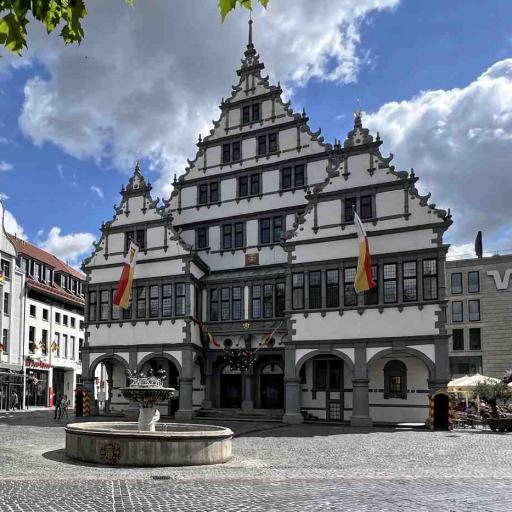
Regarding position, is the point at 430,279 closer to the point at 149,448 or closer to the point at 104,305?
the point at 149,448

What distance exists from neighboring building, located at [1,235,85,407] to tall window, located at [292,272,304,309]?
27461mm

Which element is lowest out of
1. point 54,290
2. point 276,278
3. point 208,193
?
point 276,278

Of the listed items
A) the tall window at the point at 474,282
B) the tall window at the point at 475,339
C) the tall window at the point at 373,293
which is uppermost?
the tall window at the point at 474,282

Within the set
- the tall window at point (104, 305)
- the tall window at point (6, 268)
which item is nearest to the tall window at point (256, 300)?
the tall window at point (104, 305)

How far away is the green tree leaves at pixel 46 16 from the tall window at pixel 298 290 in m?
30.1

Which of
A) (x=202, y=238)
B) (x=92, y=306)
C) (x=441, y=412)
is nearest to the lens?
(x=441, y=412)

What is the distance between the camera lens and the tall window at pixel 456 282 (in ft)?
216

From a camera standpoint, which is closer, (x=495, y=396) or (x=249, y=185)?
(x=495, y=396)

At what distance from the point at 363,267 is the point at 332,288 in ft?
8.57

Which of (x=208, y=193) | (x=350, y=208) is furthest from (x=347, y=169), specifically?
(x=208, y=193)

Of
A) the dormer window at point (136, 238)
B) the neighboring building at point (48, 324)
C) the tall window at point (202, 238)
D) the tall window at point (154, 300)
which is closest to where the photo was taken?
the tall window at point (154, 300)

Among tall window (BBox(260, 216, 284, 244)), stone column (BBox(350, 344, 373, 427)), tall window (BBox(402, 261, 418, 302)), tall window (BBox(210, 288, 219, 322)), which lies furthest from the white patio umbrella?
tall window (BBox(210, 288, 219, 322))

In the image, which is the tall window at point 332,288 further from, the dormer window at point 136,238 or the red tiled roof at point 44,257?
the red tiled roof at point 44,257

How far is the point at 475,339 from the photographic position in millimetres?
64125
